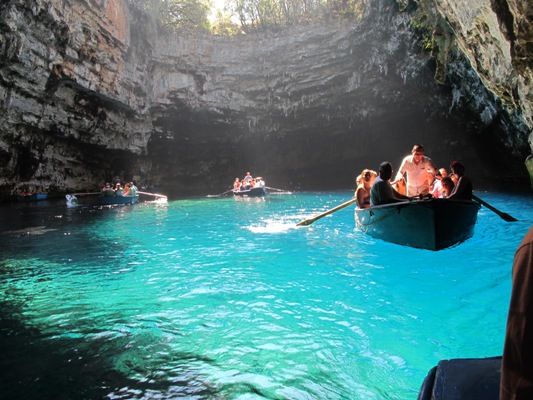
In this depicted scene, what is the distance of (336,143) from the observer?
32.1m

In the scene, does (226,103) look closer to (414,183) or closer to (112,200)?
(112,200)

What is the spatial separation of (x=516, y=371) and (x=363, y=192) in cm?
804

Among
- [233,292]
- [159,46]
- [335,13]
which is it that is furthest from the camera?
[159,46]

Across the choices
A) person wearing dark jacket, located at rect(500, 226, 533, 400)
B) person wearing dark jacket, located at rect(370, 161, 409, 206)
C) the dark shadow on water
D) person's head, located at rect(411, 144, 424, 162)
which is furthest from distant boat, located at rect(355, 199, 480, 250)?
person wearing dark jacket, located at rect(500, 226, 533, 400)

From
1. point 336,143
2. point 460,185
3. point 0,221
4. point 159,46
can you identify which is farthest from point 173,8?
point 460,185

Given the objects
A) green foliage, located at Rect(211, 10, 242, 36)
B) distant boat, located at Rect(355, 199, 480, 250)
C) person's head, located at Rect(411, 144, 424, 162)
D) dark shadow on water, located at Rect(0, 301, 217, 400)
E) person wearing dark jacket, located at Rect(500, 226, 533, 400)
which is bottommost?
dark shadow on water, located at Rect(0, 301, 217, 400)

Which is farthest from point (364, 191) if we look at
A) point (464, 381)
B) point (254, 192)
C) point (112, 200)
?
point (112, 200)

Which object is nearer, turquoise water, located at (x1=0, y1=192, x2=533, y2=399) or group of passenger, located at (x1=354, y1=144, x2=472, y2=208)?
turquoise water, located at (x1=0, y1=192, x2=533, y2=399)

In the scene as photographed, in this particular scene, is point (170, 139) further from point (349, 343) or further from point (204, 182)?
point (349, 343)

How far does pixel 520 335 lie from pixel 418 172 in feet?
24.7

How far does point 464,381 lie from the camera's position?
1280 mm

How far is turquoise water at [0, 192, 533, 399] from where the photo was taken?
2.88 meters

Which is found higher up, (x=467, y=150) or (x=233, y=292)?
(x=467, y=150)

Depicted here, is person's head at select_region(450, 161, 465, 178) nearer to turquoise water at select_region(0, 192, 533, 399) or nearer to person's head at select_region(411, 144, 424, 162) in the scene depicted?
person's head at select_region(411, 144, 424, 162)
